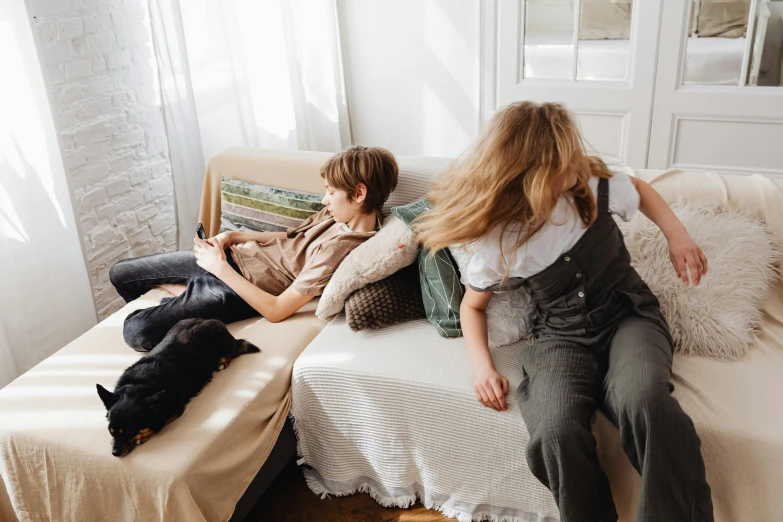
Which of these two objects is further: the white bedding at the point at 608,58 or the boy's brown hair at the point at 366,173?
the white bedding at the point at 608,58

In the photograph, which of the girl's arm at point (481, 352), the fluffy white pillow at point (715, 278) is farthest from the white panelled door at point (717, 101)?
the girl's arm at point (481, 352)

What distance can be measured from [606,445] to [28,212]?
1.78 m

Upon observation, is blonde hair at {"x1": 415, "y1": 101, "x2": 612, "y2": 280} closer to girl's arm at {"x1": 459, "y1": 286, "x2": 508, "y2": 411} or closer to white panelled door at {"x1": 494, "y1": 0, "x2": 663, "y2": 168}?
girl's arm at {"x1": 459, "y1": 286, "x2": 508, "y2": 411}

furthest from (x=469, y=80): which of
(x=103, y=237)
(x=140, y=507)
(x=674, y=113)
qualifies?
(x=140, y=507)

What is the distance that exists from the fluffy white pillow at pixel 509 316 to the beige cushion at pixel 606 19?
74.5 inches

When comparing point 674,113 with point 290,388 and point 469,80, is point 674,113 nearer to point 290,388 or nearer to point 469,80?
point 469,80

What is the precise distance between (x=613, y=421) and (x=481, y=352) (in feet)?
1.05

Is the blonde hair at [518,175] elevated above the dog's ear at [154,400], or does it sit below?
above

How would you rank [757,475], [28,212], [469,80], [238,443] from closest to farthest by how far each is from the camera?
[757,475], [238,443], [28,212], [469,80]

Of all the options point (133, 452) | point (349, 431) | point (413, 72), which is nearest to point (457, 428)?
point (349, 431)

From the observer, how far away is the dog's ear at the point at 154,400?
1.43 metres

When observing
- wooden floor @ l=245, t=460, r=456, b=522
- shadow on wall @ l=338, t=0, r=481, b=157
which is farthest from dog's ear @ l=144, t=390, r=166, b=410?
shadow on wall @ l=338, t=0, r=481, b=157

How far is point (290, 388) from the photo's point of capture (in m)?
1.70

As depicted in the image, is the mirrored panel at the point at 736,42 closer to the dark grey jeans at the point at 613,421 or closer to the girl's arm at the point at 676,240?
the girl's arm at the point at 676,240
